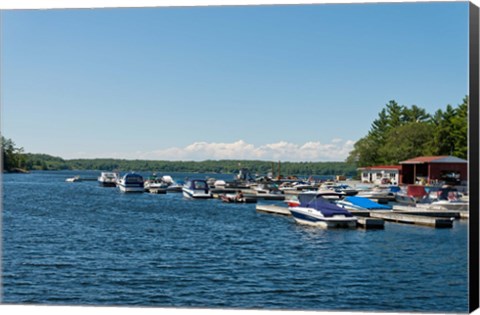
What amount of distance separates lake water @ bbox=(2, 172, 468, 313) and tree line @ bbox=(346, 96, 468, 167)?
21694 millimetres

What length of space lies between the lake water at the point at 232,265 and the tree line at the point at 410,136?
21.7 meters

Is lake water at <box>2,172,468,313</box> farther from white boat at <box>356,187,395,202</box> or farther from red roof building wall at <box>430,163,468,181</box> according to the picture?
red roof building wall at <box>430,163,468,181</box>

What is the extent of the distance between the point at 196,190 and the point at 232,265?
2629 centimetres

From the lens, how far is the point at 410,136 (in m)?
51.2

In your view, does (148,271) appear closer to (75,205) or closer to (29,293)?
(29,293)

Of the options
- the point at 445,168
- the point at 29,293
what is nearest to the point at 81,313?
the point at 29,293

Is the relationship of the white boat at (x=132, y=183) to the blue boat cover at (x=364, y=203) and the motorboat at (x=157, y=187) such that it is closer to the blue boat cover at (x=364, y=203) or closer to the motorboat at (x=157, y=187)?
the motorboat at (x=157, y=187)

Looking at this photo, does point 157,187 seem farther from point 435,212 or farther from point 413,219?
point 413,219

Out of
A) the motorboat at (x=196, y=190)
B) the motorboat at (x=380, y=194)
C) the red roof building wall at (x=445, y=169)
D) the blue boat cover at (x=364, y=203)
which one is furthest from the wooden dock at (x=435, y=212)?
the motorboat at (x=196, y=190)

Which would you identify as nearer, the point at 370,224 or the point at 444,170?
the point at 370,224

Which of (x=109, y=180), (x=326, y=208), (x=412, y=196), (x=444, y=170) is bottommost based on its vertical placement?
(x=326, y=208)

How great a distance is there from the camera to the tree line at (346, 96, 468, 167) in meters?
46.2

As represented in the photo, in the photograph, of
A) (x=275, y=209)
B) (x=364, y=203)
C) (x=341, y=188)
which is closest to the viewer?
(x=364, y=203)

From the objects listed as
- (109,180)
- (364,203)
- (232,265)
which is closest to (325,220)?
(364,203)
